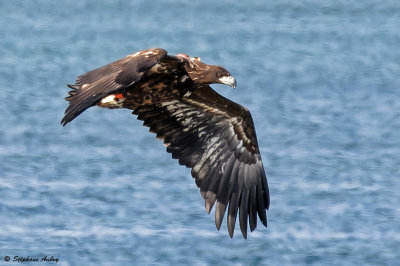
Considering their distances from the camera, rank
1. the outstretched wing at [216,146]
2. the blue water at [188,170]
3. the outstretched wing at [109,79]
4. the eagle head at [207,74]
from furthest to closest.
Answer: the blue water at [188,170], the outstretched wing at [216,146], the eagle head at [207,74], the outstretched wing at [109,79]

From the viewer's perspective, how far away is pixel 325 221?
12.0m

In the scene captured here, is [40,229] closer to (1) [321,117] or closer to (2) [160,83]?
(2) [160,83]

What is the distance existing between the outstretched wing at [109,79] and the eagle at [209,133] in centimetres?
60

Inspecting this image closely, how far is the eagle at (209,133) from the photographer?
8945 millimetres

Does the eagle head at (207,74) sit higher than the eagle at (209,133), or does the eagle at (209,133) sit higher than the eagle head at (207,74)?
the eagle head at (207,74)

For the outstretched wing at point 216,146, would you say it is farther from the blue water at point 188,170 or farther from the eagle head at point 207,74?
the blue water at point 188,170

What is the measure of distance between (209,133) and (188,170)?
11.9 feet

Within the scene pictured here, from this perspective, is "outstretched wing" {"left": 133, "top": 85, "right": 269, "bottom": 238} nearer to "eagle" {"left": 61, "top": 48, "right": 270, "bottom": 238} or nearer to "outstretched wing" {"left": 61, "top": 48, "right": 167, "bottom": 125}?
"eagle" {"left": 61, "top": 48, "right": 270, "bottom": 238}

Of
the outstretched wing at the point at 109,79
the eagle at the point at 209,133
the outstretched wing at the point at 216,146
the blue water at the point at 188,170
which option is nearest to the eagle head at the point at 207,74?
the eagle at the point at 209,133

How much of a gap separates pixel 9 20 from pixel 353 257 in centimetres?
758

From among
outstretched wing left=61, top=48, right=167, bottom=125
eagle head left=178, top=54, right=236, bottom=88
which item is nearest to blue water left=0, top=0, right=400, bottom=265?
eagle head left=178, top=54, right=236, bottom=88

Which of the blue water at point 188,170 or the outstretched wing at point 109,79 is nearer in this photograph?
the outstretched wing at point 109,79

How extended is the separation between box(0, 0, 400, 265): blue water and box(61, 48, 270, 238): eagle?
5.71 feet

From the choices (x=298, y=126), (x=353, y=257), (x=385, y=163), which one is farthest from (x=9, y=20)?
(x=353, y=257)
